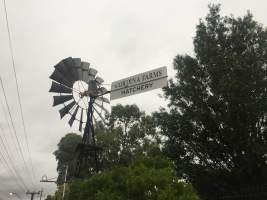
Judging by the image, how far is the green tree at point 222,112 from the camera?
65.8 feet

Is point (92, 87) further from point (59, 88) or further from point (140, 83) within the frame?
point (140, 83)

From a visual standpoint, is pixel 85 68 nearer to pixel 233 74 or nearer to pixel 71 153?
pixel 233 74

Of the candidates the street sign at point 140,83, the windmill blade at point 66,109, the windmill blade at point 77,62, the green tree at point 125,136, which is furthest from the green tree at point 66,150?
the street sign at point 140,83

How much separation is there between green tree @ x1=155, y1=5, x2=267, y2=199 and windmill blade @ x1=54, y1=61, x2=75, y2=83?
7910 mm

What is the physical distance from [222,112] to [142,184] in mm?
11501

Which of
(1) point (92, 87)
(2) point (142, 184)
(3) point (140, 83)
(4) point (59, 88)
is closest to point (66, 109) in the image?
(4) point (59, 88)

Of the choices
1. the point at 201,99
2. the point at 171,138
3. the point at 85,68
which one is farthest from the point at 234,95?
the point at 85,68

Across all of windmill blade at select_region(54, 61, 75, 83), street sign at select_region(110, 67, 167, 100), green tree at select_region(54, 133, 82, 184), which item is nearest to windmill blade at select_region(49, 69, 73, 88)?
windmill blade at select_region(54, 61, 75, 83)

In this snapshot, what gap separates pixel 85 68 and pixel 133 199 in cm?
1025

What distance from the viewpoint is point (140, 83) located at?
39.3 feet

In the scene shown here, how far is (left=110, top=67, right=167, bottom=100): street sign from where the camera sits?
11555 mm

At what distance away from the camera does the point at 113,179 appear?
1345cm

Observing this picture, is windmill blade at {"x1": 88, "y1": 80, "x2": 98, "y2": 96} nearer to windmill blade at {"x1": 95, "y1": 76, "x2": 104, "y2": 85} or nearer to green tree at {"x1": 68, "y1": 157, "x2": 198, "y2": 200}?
windmill blade at {"x1": 95, "y1": 76, "x2": 104, "y2": 85}

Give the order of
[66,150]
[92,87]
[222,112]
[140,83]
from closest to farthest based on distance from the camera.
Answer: [140,83]
[92,87]
[222,112]
[66,150]
